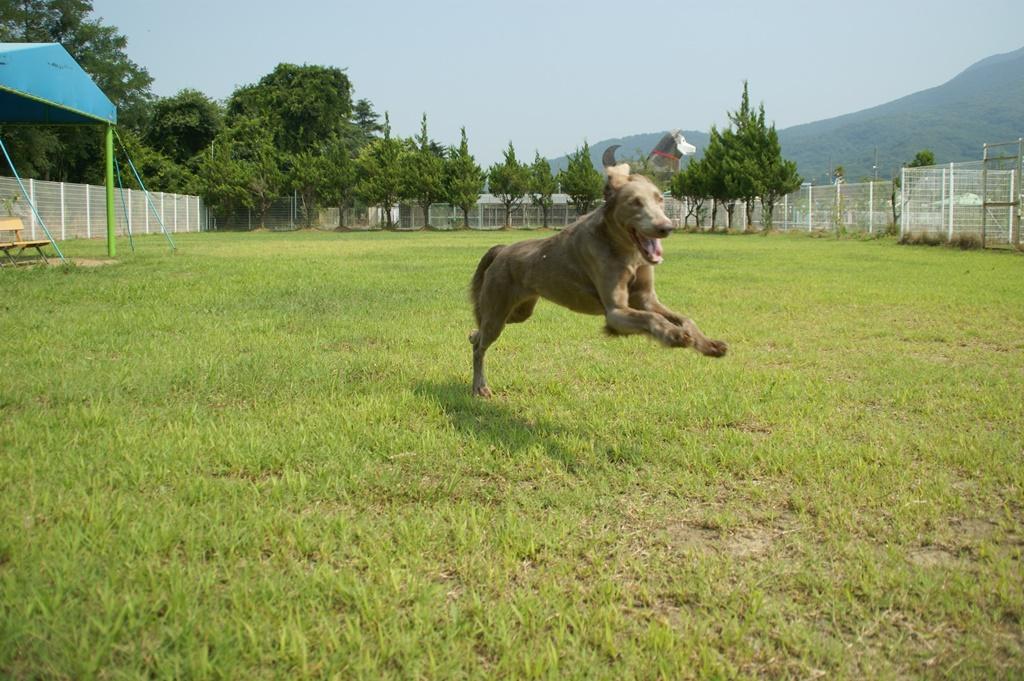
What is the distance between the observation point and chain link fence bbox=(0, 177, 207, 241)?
27.5 metres

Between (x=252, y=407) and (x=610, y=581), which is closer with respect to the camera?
(x=610, y=581)

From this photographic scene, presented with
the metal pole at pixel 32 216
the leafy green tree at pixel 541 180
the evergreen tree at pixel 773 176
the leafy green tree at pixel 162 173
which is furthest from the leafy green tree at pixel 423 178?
the metal pole at pixel 32 216

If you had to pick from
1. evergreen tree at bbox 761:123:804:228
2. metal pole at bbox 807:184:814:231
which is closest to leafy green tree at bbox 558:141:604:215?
evergreen tree at bbox 761:123:804:228

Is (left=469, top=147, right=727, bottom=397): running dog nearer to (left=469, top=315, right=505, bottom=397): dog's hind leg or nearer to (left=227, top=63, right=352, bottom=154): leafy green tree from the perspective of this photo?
(left=469, top=315, right=505, bottom=397): dog's hind leg

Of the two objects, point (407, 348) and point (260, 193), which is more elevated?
point (260, 193)

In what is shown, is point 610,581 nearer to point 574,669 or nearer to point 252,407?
point 574,669

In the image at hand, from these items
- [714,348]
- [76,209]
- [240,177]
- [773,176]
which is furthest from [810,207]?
[714,348]

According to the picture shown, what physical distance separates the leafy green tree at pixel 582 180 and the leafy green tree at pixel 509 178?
3.25 meters

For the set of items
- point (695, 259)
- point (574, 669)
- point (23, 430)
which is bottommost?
point (574, 669)

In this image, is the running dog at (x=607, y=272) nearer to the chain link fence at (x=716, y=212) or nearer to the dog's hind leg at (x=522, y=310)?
the dog's hind leg at (x=522, y=310)

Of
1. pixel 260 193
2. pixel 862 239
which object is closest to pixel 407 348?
pixel 862 239

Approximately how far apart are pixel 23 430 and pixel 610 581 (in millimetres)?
3776

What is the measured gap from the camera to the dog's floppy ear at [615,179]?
4.86 meters

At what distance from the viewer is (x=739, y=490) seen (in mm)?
3990
